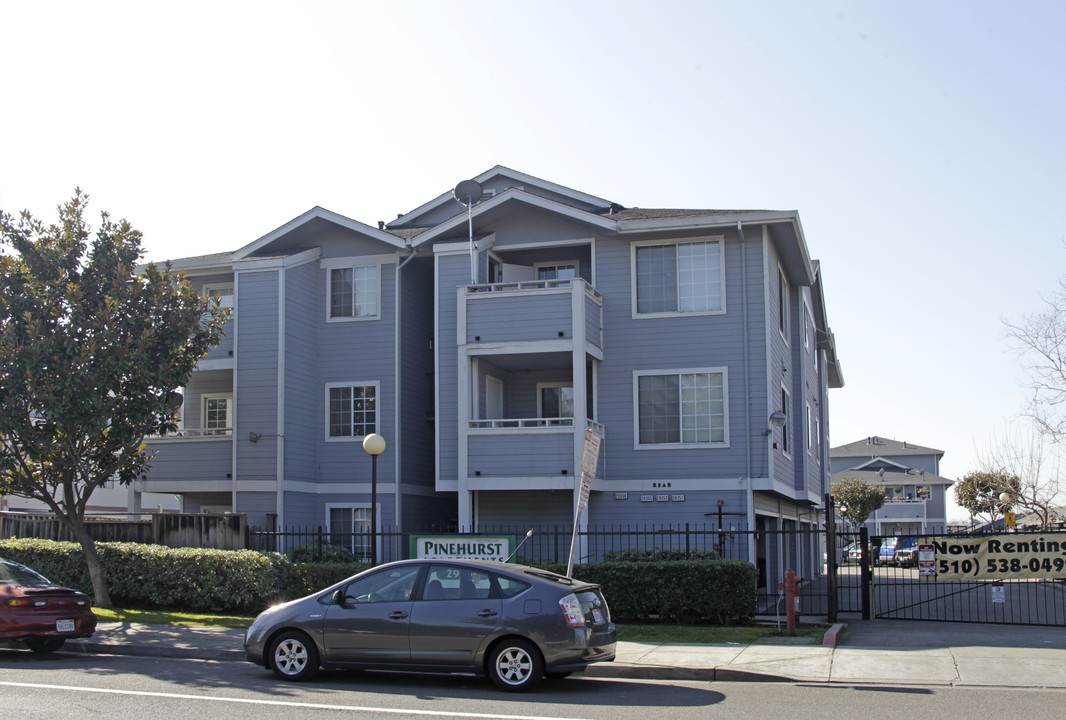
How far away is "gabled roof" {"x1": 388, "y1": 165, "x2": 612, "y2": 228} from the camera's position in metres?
25.6

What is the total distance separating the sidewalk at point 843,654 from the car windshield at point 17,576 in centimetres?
104

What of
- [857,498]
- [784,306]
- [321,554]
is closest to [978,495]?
[857,498]

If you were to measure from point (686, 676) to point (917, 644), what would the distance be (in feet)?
13.5

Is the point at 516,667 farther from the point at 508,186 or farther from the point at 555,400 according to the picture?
the point at 508,186

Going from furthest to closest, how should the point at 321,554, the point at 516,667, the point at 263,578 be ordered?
the point at 321,554 → the point at 263,578 → the point at 516,667

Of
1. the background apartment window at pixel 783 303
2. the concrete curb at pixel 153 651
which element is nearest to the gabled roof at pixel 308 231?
the background apartment window at pixel 783 303

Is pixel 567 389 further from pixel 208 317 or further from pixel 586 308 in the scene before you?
pixel 208 317

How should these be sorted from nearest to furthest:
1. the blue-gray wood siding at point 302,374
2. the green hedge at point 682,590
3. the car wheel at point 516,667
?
1. the car wheel at point 516,667
2. the green hedge at point 682,590
3. the blue-gray wood siding at point 302,374

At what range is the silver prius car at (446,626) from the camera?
10914 millimetres

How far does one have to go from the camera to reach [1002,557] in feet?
58.2

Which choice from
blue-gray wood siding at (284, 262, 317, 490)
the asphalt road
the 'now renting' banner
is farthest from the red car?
the 'now renting' banner

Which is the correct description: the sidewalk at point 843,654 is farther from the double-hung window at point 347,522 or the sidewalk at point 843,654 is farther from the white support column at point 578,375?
the double-hung window at point 347,522

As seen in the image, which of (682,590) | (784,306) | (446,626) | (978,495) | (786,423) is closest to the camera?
(446,626)

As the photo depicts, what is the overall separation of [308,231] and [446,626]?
1579 cm
